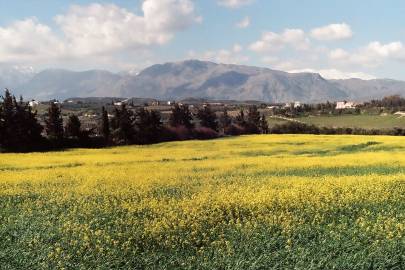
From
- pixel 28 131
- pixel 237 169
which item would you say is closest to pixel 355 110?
pixel 28 131

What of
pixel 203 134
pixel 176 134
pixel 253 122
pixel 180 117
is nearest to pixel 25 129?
pixel 176 134

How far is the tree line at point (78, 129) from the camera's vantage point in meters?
57.7

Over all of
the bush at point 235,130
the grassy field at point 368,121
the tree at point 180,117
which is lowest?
the grassy field at point 368,121

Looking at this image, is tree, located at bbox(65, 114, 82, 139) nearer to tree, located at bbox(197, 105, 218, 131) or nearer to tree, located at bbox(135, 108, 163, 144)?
tree, located at bbox(135, 108, 163, 144)

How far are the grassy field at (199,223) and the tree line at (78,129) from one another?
33022mm

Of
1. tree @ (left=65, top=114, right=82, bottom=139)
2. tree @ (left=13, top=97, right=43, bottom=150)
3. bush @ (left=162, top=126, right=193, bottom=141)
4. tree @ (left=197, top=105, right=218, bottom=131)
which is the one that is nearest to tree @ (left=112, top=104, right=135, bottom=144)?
tree @ (left=65, top=114, right=82, bottom=139)

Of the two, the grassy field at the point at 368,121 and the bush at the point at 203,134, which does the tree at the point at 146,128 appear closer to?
the bush at the point at 203,134

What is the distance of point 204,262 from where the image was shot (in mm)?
11891

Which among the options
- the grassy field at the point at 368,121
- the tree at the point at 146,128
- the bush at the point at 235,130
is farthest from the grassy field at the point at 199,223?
the grassy field at the point at 368,121

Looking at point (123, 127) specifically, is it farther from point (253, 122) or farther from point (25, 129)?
point (253, 122)

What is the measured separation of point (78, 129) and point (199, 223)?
50512mm

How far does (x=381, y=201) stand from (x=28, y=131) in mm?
48311

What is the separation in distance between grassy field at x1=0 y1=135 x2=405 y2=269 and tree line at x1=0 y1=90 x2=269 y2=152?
33.0m

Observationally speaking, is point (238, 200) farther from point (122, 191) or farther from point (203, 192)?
point (122, 191)
